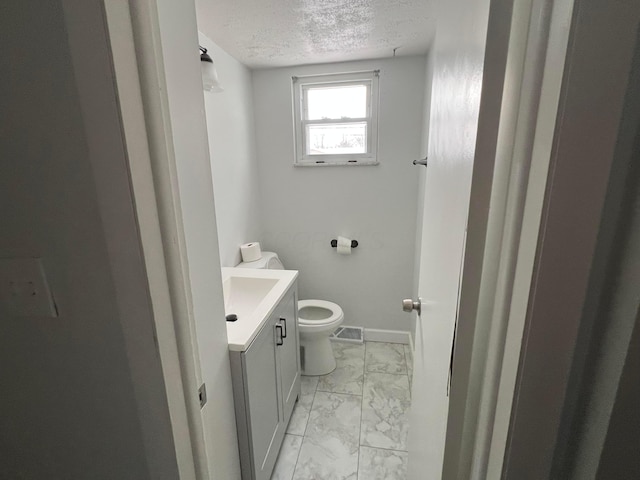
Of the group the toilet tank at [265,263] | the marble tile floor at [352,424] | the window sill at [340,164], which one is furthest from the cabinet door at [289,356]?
A: the window sill at [340,164]

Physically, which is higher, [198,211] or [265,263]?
[198,211]

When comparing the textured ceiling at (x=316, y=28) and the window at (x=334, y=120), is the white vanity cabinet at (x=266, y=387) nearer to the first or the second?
the window at (x=334, y=120)

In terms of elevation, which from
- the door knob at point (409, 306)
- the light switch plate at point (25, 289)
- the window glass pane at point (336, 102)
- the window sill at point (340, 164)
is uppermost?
the window glass pane at point (336, 102)

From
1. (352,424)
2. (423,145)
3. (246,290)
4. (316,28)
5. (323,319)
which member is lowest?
(352,424)

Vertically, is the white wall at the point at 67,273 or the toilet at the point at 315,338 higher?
the white wall at the point at 67,273

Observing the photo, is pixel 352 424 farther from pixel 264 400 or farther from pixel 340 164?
pixel 340 164

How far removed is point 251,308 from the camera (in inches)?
64.9

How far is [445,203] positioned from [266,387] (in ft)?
3.76

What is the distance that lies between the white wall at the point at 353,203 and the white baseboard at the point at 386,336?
0.04 meters

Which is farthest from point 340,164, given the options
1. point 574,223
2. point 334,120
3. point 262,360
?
point 574,223

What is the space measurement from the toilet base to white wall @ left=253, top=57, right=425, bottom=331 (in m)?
0.56

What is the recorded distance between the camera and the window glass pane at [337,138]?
8.02 feet

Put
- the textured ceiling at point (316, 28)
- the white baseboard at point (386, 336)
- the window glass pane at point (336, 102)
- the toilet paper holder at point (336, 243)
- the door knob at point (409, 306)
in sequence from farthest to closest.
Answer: the white baseboard at point (386, 336)
the toilet paper holder at point (336, 243)
the window glass pane at point (336, 102)
the textured ceiling at point (316, 28)
the door knob at point (409, 306)

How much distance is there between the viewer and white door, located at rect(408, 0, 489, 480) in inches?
21.0
